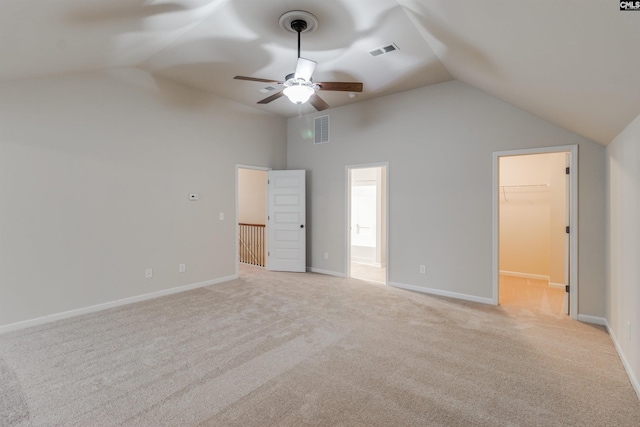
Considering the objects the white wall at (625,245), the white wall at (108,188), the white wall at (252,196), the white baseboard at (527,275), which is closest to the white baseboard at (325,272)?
the white wall at (108,188)

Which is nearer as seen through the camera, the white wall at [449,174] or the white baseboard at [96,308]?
the white baseboard at [96,308]

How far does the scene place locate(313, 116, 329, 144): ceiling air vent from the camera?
5.95 metres

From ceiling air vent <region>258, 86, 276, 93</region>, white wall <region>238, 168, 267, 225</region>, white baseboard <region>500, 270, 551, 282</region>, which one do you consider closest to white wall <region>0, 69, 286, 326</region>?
ceiling air vent <region>258, 86, 276, 93</region>

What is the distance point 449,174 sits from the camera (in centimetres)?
455

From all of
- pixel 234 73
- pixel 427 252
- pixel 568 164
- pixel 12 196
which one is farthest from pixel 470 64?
pixel 12 196

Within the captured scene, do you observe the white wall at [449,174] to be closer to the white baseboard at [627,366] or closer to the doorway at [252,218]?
the white baseboard at [627,366]

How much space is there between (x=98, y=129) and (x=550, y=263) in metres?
7.03

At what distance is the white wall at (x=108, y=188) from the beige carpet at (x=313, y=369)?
0.57 m

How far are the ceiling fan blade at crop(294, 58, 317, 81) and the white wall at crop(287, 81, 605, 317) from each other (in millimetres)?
2402

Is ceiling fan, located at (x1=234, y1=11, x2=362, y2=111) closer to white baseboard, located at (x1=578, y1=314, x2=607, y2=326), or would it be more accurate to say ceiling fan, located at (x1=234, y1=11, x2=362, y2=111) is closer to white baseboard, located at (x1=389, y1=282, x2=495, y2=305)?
white baseboard, located at (x1=389, y1=282, x2=495, y2=305)

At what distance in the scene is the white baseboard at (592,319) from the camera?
354cm

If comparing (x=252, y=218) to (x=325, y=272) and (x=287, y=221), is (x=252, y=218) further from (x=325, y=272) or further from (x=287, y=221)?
(x=325, y=272)

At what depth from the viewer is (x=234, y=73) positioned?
14.1ft

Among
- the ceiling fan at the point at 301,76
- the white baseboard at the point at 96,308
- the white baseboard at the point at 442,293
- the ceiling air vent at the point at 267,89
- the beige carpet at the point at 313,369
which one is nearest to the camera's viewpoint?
the beige carpet at the point at 313,369
